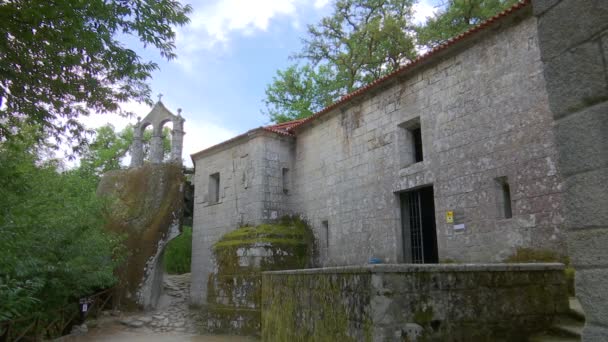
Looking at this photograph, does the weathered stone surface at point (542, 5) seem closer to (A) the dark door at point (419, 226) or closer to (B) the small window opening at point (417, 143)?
(A) the dark door at point (419, 226)

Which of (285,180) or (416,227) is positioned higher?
(285,180)

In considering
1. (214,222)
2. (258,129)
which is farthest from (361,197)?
(214,222)

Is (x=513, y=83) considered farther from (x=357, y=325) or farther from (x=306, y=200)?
(x=306, y=200)

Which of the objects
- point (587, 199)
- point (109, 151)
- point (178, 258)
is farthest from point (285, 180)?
point (109, 151)

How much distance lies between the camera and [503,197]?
25.7 feet

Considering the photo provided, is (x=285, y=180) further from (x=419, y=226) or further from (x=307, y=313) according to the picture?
(x=307, y=313)

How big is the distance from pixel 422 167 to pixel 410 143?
0.96 m

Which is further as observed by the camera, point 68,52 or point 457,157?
point 457,157

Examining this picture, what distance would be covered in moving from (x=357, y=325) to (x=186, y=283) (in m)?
15.9

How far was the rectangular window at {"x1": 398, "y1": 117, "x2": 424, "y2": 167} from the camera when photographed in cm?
1009

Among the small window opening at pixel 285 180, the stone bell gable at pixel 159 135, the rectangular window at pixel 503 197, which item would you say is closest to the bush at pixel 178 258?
the stone bell gable at pixel 159 135

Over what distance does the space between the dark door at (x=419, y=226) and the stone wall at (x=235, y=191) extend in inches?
165

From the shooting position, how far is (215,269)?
41.0 feet

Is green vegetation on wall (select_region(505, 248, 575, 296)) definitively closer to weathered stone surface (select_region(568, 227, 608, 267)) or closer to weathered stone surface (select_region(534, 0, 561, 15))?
weathered stone surface (select_region(568, 227, 608, 267))
